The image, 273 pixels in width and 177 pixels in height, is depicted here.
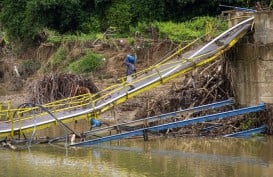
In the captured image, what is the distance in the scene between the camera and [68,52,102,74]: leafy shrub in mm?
37281

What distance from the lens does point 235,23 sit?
914 inches

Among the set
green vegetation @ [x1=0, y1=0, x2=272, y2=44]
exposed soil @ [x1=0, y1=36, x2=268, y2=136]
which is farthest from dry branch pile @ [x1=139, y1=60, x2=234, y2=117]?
green vegetation @ [x1=0, y1=0, x2=272, y2=44]

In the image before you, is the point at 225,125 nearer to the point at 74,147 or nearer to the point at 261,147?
the point at 261,147

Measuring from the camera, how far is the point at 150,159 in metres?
18.8

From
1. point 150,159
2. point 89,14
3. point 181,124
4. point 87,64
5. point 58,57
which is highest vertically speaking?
point 89,14

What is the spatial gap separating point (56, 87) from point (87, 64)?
584cm

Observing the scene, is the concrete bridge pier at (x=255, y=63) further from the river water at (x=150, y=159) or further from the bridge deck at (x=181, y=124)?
the river water at (x=150, y=159)

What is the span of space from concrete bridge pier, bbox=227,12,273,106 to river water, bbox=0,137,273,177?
166cm

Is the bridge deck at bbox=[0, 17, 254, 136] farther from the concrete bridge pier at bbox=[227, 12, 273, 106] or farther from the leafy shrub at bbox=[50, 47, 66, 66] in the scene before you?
the leafy shrub at bbox=[50, 47, 66, 66]

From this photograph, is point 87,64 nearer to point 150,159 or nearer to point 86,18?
point 86,18

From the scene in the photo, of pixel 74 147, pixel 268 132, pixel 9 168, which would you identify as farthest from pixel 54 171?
pixel 268 132

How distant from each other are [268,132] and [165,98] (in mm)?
4555

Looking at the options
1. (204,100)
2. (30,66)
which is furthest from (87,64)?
(204,100)

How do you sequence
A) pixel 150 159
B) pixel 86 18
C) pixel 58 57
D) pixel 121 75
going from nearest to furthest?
pixel 150 159 → pixel 121 75 → pixel 58 57 → pixel 86 18
